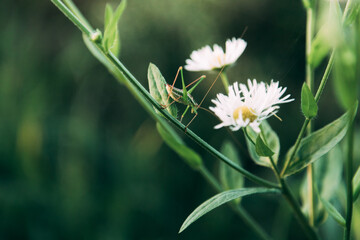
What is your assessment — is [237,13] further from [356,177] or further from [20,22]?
[356,177]

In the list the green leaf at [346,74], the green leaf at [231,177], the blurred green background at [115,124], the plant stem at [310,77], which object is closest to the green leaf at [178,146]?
the green leaf at [231,177]

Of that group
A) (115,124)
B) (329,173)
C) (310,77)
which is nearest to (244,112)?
(310,77)

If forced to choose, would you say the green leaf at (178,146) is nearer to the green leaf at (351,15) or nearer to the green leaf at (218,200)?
the green leaf at (218,200)

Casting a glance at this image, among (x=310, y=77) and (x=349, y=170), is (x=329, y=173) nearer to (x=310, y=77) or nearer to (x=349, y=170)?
(x=310, y=77)

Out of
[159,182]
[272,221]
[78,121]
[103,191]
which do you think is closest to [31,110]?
[78,121]

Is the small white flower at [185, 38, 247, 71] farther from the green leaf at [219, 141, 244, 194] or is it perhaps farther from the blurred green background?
the blurred green background

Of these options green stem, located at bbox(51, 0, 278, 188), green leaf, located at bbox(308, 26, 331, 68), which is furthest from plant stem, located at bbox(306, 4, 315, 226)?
green stem, located at bbox(51, 0, 278, 188)
